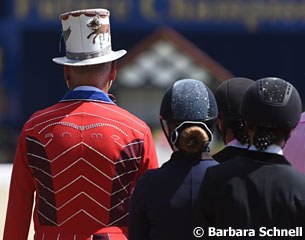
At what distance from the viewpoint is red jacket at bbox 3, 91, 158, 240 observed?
385cm

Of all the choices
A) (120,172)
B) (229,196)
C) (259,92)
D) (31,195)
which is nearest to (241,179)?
(229,196)

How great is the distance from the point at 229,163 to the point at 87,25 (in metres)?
1.11

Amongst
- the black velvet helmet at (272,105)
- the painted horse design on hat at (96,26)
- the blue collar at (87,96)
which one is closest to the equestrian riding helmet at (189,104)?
the black velvet helmet at (272,105)

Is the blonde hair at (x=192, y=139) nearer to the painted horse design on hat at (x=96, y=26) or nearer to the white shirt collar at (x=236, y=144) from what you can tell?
the white shirt collar at (x=236, y=144)

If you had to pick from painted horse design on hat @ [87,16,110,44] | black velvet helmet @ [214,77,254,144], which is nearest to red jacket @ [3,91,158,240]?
painted horse design on hat @ [87,16,110,44]

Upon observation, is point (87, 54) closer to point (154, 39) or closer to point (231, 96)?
A: point (231, 96)

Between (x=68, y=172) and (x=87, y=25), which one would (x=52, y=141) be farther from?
(x=87, y=25)

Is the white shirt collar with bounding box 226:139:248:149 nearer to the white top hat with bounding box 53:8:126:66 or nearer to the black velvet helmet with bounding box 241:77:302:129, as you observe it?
the white top hat with bounding box 53:8:126:66

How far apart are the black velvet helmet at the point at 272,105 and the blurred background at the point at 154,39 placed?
19872 mm

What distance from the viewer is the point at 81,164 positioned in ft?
12.7

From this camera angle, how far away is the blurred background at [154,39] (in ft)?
78.4

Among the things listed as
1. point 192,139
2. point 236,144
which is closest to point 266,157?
point 192,139

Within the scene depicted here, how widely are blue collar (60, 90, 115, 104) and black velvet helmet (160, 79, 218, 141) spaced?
0.44m

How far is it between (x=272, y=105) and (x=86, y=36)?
3.73 feet
